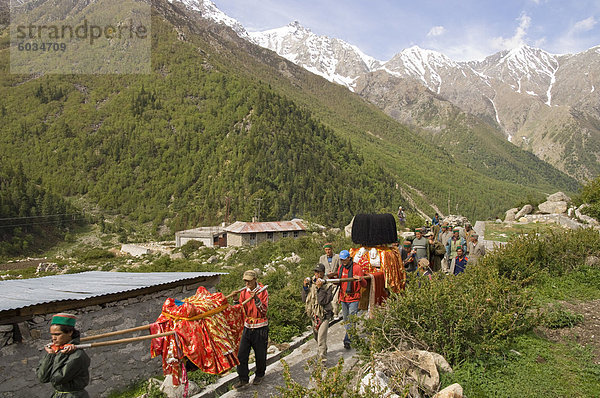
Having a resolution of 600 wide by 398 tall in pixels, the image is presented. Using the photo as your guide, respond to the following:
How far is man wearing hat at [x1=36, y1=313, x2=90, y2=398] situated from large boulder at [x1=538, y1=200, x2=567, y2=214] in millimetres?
32752

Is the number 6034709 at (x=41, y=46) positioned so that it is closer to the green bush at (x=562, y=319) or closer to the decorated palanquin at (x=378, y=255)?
the decorated palanquin at (x=378, y=255)

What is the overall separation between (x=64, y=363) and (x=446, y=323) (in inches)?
196

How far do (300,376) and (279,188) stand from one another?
66.7 meters

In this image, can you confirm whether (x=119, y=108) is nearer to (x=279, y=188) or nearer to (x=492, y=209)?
(x=279, y=188)

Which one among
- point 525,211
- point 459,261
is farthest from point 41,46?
point 459,261

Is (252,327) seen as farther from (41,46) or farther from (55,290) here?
(41,46)

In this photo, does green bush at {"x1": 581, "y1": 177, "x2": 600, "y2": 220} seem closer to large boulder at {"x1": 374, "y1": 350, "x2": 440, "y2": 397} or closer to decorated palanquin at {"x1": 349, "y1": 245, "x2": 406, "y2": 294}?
decorated palanquin at {"x1": 349, "y1": 245, "x2": 406, "y2": 294}

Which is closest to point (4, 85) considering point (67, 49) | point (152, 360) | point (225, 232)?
point (67, 49)

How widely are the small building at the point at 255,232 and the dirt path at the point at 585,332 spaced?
121ft

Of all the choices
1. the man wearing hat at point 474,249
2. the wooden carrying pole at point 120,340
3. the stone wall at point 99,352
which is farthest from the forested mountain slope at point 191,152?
the wooden carrying pole at point 120,340

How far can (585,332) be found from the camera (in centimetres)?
651

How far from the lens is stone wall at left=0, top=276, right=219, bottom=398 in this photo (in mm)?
6473

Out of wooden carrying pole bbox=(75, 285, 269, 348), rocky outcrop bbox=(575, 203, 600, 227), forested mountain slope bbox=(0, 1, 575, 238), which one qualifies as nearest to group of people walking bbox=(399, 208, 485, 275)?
wooden carrying pole bbox=(75, 285, 269, 348)

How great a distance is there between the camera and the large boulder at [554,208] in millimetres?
28812
